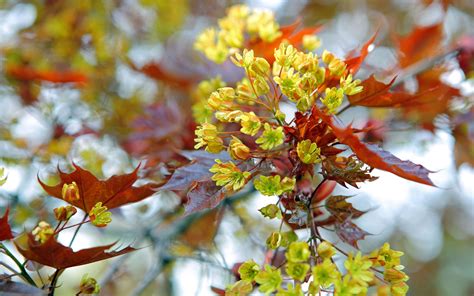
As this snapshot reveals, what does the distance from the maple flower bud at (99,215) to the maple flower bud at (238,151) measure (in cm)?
24

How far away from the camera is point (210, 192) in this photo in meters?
0.97

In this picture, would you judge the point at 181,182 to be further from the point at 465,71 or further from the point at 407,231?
the point at 407,231

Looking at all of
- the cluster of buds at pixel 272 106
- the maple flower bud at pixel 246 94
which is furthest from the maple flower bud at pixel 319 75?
the maple flower bud at pixel 246 94

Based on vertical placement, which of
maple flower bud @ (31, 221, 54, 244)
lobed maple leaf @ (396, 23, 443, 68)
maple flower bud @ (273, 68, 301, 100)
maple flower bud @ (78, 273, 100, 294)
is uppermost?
lobed maple leaf @ (396, 23, 443, 68)

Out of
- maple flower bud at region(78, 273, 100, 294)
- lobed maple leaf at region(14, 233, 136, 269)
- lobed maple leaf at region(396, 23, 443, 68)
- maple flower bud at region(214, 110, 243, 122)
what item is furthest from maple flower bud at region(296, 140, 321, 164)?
lobed maple leaf at region(396, 23, 443, 68)

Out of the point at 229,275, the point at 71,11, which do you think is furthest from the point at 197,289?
the point at 71,11

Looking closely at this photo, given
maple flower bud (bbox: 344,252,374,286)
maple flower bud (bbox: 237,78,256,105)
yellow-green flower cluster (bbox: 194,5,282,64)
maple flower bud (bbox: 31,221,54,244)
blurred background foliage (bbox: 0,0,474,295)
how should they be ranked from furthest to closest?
blurred background foliage (bbox: 0,0,474,295)
yellow-green flower cluster (bbox: 194,5,282,64)
maple flower bud (bbox: 237,78,256,105)
maple flower bud (bbox: 31,221,54,244)
maple flower bud (bbox: 344,252,374,286)

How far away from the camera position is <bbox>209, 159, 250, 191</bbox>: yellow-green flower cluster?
0.95 meters

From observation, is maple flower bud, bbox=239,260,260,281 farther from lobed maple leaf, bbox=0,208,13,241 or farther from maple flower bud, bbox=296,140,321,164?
lobed maple leaf, bbox=0,208,13,241

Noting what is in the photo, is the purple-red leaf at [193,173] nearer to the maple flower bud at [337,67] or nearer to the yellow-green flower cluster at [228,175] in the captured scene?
the yellow-green flower cluster at [228,175]

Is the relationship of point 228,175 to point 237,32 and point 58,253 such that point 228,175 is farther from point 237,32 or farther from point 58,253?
point 237,32

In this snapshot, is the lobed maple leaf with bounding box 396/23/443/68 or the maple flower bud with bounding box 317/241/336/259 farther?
the lobed maple leaf with bounding box 396/23/443/68

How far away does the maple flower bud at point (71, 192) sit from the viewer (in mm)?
974

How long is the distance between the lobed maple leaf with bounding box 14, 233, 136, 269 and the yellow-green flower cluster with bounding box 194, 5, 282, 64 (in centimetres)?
64
